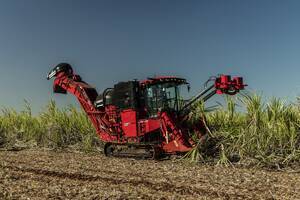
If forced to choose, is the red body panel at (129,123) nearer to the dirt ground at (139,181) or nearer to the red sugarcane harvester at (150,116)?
the red sugarcane harvester at (150,116)

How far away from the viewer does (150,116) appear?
677 inches

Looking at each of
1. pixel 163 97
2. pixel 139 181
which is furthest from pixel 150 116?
pixel 139 181

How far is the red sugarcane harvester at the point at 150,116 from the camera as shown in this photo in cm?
1611

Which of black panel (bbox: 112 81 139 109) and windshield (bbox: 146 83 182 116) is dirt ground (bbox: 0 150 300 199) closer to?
windshield (bbox: 146 83 182 116)

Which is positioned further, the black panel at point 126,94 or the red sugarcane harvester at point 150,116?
the black panel at point 126,94

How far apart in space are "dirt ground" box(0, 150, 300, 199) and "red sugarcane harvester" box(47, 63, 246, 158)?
4.30 ft

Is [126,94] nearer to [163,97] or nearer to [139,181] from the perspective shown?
[163,97]

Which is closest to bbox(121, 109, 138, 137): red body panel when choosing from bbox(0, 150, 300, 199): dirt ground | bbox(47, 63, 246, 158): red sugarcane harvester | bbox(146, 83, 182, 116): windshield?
bbox(47, 63, 246, 158): red sugarcane harvester

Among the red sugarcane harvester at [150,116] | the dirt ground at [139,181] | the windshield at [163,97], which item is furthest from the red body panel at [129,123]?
the dirt ground at [139,181]

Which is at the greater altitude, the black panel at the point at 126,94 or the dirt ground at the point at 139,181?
the black panel at the point at 126,94

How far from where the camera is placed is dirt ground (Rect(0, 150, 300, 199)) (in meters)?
9.62

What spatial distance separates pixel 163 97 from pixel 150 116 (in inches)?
36.6

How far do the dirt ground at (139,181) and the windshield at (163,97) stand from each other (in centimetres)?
230

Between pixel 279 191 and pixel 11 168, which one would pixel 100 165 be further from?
pixel 279 191
